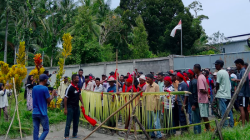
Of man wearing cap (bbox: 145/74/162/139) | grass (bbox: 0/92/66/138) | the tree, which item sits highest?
the tree

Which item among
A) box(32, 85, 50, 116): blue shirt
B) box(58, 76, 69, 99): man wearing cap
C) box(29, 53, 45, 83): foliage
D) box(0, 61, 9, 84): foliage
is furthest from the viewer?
box(58, 76, 69, 99): man wearing cap

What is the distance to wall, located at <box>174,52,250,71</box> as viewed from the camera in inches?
580

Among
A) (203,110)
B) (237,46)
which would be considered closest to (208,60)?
(203,110)

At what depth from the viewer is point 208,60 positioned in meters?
15.4

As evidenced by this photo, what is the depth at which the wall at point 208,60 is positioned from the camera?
14.7 m

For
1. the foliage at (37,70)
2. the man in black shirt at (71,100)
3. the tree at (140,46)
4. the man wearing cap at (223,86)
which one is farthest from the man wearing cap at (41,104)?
the tree at (140,46)

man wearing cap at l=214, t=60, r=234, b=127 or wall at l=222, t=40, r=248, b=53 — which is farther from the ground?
wall at l=222, t=40, r=248, b=53

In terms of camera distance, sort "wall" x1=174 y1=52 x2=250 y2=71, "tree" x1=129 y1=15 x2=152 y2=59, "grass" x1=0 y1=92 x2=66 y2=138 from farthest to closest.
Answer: "tree" x1=129 y1=15 x2=152 y2=59, "wall" x1=174 y1=52 x2=250 y2=71, "grass" x1=0 y1=92 x2=66 y2=138

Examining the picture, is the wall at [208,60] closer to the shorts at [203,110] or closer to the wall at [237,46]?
the shorts at [203,110]

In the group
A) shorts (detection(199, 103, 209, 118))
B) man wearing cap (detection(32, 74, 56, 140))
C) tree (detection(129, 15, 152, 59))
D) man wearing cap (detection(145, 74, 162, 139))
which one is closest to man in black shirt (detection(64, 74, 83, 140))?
man wearing cap (detection(32, 74, 56, 140))

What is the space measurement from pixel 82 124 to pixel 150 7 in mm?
24453

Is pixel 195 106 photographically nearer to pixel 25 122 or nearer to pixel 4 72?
pixel 25 122

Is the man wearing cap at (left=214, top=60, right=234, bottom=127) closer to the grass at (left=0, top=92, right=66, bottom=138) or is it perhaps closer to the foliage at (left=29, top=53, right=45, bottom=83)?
the grass at (left=0, top=92, right=66, bottom=138)

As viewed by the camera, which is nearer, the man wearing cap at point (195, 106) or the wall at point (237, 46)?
the man wearing cap at point (195, 106)
